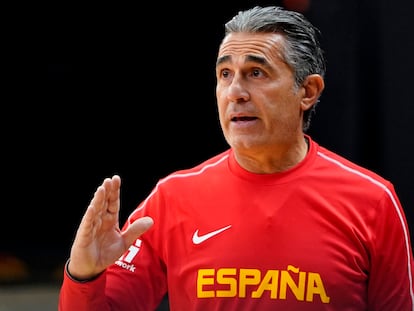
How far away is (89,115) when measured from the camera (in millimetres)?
8406

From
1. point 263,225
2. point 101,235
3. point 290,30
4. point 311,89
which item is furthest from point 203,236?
point 290,30

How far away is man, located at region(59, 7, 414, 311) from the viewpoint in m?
3.13

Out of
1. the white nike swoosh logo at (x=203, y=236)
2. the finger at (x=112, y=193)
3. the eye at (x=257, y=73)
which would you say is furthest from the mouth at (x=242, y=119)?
the finger at (x=112, y=193)

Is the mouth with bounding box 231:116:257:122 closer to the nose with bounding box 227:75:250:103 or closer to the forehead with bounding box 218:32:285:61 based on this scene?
the nose with bounding box 227:75:250:103

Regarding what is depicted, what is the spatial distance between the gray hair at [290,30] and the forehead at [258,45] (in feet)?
0.06

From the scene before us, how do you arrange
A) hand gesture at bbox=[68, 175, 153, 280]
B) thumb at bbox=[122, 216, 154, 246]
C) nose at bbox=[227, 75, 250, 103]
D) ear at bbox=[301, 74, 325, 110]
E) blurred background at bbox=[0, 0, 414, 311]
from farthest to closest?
blurred background at bbox=[0, 0, 414, 311] < ear at bbox=[301, 74, 325, 110] < nose at bbox=[227, 75, 250, 103] < thumb at bbox=[122, 216, 154, 246] < hand gesture at bbox=[68, 175, 153, 280]

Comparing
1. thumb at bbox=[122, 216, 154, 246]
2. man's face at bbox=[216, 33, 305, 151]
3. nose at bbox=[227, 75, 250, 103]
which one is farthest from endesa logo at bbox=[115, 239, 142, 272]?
nose at bbox=[227, 75, 250, 103]

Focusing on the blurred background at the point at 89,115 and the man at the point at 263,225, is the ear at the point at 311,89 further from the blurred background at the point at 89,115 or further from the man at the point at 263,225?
the blurred background at the point at 89,115

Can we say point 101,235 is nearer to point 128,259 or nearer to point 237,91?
point 128,259

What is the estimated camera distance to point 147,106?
27.3ft

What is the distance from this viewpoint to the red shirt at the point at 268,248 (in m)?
3.13

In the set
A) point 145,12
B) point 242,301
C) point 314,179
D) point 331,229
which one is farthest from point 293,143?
point 145,12

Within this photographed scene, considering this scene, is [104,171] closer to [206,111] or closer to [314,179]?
[206,111]

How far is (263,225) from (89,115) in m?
5.38
